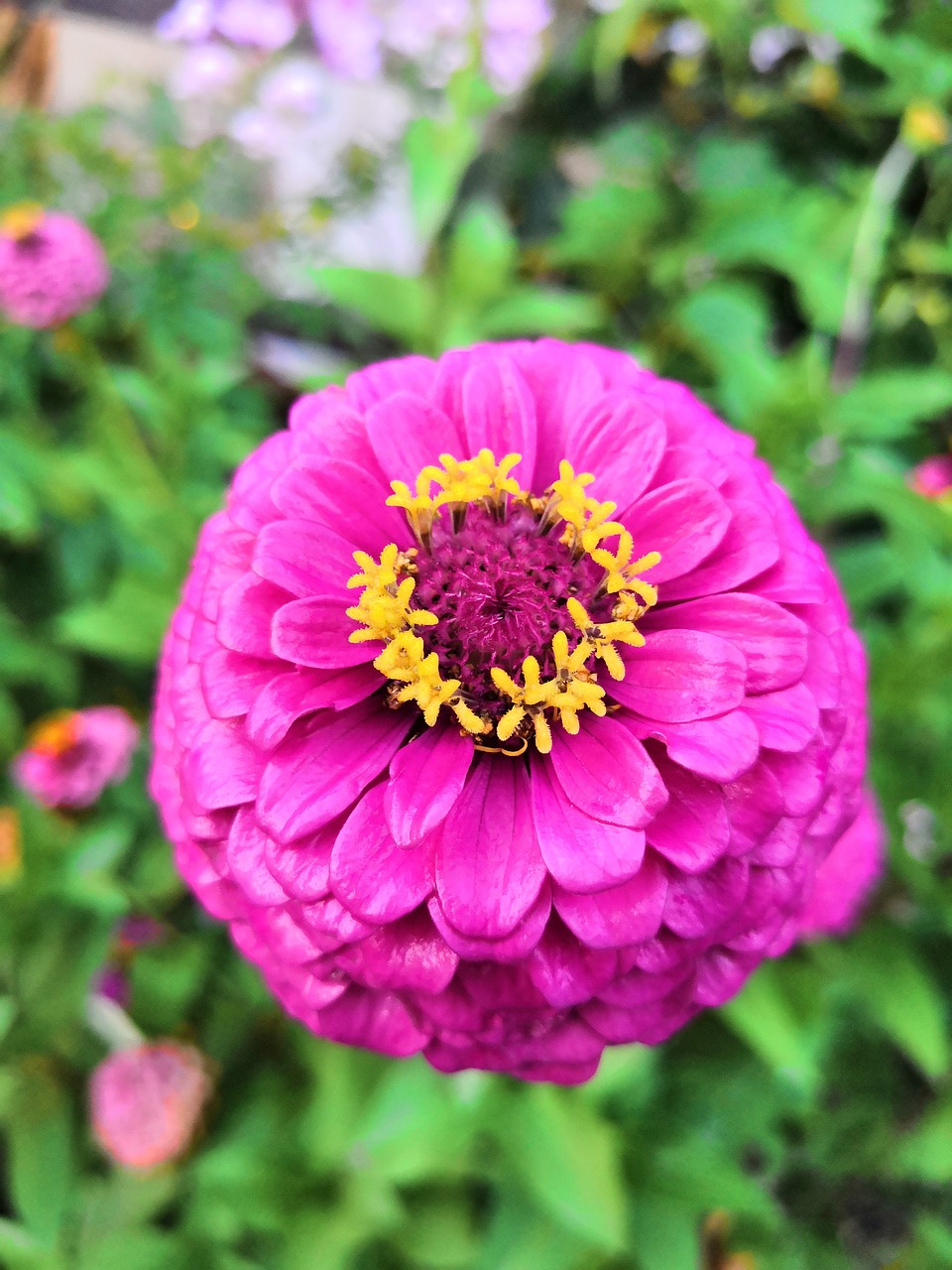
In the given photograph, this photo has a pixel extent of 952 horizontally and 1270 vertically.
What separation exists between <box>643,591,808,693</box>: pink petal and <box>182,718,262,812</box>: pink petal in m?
0.26

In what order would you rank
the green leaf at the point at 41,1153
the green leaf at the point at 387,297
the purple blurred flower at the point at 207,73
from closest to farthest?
the green leaf at the point at 41,1153 < the green leaf at the point at 387,297 < the purple blurred flower at the point at 207,73

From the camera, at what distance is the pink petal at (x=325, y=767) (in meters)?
0.43

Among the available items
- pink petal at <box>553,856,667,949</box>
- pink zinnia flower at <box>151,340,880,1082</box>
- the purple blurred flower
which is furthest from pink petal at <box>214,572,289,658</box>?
the purple blurred flower

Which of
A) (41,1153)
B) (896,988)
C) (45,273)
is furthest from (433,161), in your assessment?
(41,1153)

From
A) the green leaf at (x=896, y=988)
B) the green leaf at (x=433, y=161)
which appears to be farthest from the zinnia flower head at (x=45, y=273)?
the green leaf at (x=896, y=988)

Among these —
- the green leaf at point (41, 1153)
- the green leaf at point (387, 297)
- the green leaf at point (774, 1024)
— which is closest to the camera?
the green leaf at point (774, 1024)

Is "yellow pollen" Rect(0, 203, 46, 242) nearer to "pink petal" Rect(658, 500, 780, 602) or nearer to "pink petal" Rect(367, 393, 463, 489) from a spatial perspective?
"pink petal" Rect(367, 393, 463, 489)

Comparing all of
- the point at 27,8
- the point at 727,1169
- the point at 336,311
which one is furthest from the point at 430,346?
the point at 27,8

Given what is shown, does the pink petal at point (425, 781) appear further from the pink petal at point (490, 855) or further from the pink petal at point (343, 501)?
the pink petal at point (343, 501)

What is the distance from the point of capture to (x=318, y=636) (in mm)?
476

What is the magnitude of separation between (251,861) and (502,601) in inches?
8.2

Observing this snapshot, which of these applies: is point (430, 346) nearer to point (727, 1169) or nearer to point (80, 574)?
point (80, 574)

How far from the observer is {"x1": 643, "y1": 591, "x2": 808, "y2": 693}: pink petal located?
18.0 inches

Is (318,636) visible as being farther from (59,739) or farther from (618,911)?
(59,739)
